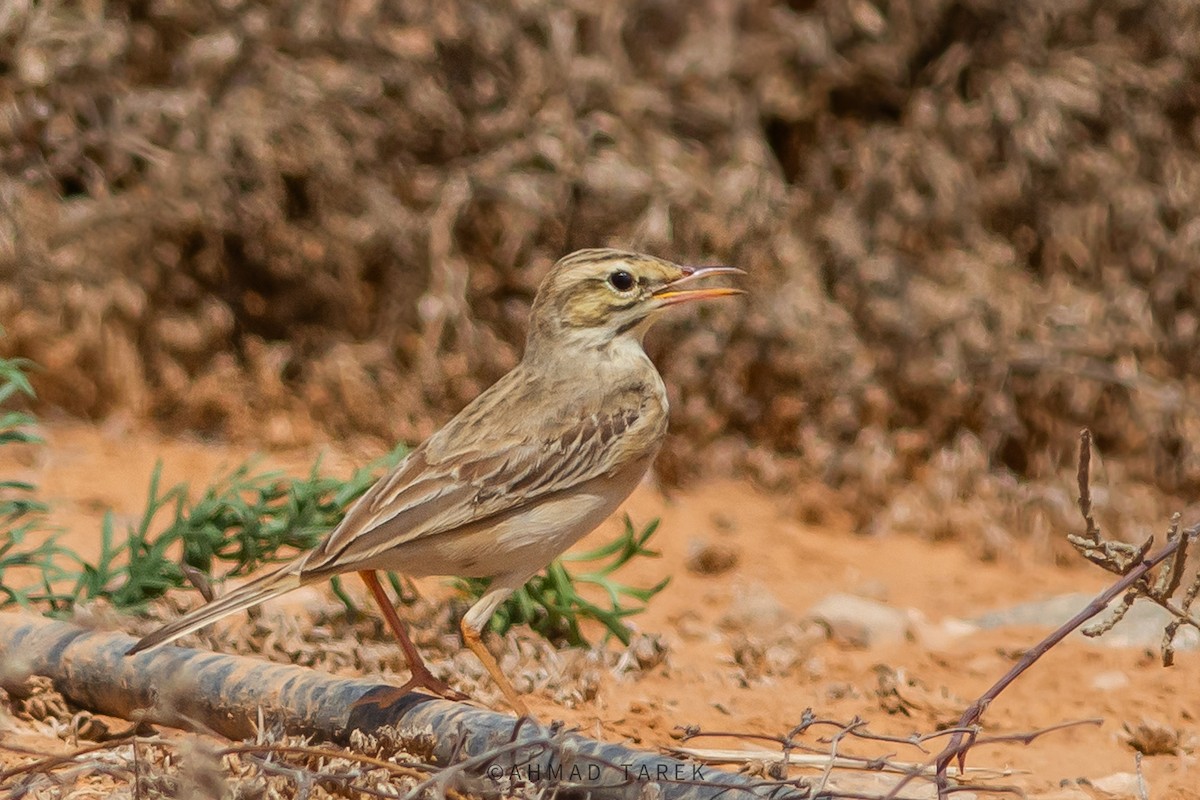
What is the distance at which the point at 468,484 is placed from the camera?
15.1 feet

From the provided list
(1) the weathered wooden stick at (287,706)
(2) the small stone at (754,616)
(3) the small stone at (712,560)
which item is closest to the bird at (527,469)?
(1) the weathered wooden stick at (287,706)

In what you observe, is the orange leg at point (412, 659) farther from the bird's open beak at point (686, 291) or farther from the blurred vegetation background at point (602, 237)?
the blurred vegetation background at point (602, 237)

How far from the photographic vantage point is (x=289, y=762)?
3.94 m

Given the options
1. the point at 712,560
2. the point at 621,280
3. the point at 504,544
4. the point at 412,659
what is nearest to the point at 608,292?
the point at 621,280

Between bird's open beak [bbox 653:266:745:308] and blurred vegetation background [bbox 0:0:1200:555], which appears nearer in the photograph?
bird's open beak [bbox 653:266:745:308]

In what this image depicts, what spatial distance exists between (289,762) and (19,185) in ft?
17.1

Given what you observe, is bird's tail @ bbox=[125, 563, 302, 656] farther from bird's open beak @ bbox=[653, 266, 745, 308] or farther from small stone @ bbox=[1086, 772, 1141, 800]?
small stone @ bbox=[1086, 772, 1141, 800]

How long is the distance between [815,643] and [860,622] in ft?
0.97

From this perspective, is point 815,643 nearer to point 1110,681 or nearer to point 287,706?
point 1110,681

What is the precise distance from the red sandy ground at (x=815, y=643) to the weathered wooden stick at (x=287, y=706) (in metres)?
0.28

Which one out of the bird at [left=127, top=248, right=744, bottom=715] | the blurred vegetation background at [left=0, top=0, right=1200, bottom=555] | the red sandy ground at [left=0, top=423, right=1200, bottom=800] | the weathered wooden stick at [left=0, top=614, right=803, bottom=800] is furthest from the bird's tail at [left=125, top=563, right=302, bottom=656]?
the blurred vegetation background at [left=0, top=0, right=1200, bottom=555]

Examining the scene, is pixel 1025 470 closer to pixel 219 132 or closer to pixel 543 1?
pixel 543 1

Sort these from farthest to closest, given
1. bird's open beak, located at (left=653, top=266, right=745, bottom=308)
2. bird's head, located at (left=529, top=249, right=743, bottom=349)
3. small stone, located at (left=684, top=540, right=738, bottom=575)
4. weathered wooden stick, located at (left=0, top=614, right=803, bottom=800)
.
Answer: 1. small stone, located at (left=684, top=540, right=738, bottom=575)
2. bird's head, located at (left=529, top=249, right=743, bottom=349)
3. bird's open beak, located at (left=653, top=266, right=745, bottom=308)
4. weathered wooden stick, located at (left=0, top=614, right=803, bottom=800)

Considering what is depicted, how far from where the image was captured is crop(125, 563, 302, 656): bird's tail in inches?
157
